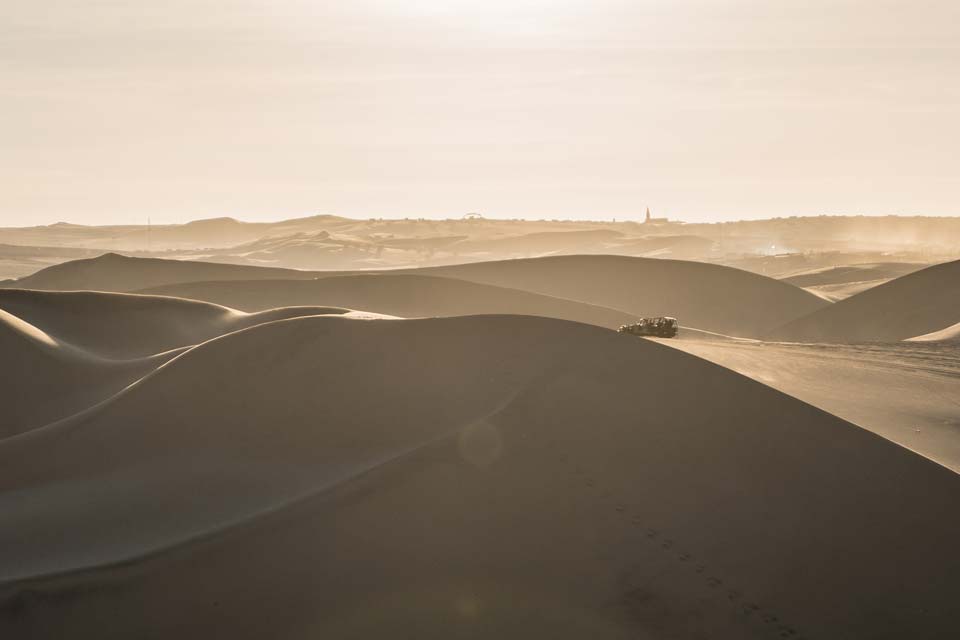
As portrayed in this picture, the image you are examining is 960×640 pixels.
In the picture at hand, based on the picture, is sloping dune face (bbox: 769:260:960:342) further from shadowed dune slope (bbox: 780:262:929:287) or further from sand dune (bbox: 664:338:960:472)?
shadowed dune slope (bbox: 780:262:929:287)

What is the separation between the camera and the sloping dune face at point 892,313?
28.4 meters

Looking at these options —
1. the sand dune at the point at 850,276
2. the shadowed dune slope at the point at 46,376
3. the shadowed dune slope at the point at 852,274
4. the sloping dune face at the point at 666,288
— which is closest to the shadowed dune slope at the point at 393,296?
the sloping dune face at the point at 666,288

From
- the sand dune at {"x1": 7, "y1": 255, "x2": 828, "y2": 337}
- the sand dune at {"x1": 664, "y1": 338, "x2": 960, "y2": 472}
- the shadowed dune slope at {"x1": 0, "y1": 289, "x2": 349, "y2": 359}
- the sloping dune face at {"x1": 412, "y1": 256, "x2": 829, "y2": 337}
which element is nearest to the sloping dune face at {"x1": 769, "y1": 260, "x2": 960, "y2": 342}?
the sloping dune face at {"x1": 412, "y1": 256, "x2": 829, "y2": 337}

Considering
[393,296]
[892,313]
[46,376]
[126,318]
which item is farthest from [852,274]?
[46,376]

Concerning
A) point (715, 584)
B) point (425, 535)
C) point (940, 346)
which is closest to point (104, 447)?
point (425, 535)

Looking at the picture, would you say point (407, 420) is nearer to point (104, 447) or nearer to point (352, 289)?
point (104, 447)

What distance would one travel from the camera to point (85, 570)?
794 cm

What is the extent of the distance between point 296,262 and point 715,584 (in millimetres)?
93389

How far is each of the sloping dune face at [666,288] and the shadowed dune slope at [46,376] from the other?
28.2m

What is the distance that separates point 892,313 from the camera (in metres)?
30.6

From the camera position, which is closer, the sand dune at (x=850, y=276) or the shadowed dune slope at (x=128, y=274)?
the shadowed dune slope at (x=128, y=274)

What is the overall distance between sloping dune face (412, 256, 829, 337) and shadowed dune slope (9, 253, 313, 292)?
38.3 ft

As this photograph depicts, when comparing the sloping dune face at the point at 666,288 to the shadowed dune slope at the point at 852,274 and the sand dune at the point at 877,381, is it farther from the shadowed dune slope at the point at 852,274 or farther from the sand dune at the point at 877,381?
the sand dune at the point at 877,381

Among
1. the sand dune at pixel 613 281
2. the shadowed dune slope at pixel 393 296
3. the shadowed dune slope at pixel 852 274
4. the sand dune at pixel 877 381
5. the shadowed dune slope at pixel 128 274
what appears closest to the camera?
the sand dune at pixel 877 381
